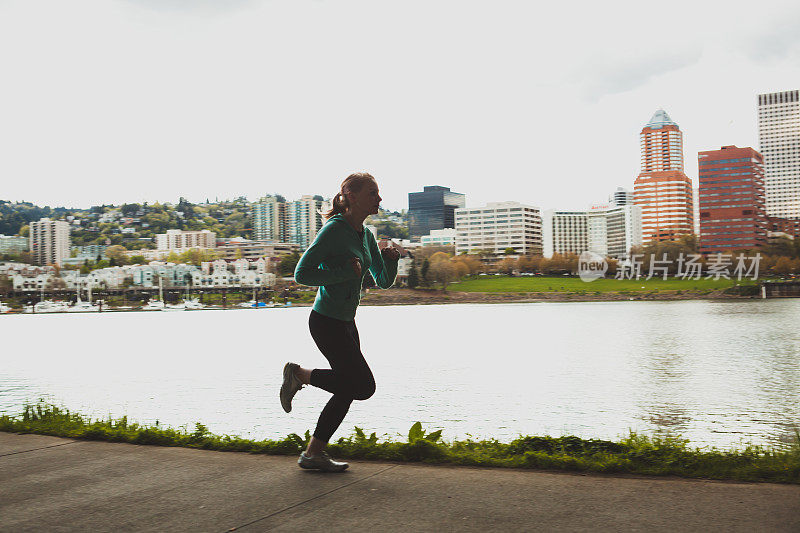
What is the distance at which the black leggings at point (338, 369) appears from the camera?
167 inches

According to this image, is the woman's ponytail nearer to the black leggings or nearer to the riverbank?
the black leggings

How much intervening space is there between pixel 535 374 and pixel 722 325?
3444 cm

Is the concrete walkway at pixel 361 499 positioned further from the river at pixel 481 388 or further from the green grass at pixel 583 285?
the green grass at pixel 583 285

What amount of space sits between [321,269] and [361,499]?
148 centimetres

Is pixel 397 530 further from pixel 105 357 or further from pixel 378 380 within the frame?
pixel 105 357

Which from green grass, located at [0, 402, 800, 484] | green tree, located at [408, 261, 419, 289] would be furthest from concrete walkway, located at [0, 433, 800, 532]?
green tree, located at [408, 261, 419, 289]

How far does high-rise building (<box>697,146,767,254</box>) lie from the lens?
180 m

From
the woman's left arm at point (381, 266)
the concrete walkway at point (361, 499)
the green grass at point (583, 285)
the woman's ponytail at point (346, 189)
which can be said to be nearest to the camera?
the concrete walkway at point (361, 499)

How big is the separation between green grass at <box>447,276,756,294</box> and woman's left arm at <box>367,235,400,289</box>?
398 feet

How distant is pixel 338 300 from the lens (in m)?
4.27

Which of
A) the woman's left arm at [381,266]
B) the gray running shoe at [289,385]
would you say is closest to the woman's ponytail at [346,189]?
the woman's left arm at [381,266]

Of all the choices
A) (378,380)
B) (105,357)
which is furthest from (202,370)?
(105,357)

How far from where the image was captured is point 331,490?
3.80m

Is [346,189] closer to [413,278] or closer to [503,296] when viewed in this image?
[503,296]
